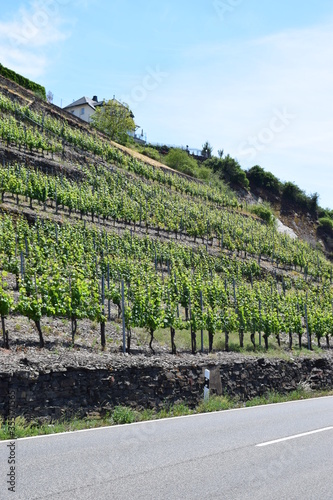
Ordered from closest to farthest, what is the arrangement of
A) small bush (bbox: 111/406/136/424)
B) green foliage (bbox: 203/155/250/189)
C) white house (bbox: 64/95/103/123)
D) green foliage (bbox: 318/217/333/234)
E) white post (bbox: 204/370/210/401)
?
small bush (bbox: 111/406/136/424) < white post (bbox: 204/370/210/401) < green foliage (bbox: 203/155/250/189) < green foliage (bbox: 318/217/333/234) < white house (bbox: 64/95/103/123)

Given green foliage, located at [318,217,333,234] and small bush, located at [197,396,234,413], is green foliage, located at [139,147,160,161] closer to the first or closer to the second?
green foliage, located at [318,217,333,234]

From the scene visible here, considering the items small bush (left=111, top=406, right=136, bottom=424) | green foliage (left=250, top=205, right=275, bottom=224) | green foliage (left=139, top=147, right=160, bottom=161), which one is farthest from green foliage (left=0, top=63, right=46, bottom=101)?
small bush (left=111, top=406, right=136, bottom=424)

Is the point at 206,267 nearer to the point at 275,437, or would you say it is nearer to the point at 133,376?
the point at 133,376

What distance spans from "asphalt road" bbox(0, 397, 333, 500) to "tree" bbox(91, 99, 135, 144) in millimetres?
62826

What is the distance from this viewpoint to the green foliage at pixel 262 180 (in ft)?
276

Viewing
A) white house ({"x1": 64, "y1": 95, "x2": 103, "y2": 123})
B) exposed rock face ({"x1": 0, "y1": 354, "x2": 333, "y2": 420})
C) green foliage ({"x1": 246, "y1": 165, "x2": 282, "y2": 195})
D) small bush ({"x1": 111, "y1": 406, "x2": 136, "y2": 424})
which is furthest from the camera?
white house ({"x1": 64, "y1": 95, "x2": 103, "y2": 123})

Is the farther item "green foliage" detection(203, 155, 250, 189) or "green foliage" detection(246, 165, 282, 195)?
"green foliage" detection(246, 165, 282, 195)

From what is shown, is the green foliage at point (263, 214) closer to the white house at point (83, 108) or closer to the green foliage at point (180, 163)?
the green foliage at point (180, 163)

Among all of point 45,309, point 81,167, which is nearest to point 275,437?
point 45,309

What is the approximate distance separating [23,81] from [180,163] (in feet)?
80.5

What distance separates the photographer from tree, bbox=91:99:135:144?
70.0 metres

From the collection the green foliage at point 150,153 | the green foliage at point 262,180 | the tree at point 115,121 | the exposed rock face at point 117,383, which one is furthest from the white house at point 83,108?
the exposed rock face at point 117,383

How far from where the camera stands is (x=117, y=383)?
11172mm

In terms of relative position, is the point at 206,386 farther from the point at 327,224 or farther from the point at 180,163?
the point at 327,224
